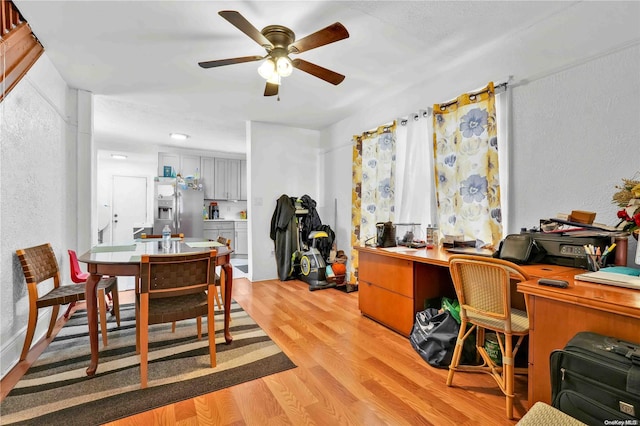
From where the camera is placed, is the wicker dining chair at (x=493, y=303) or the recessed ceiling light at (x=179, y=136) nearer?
the wicker dining chair at (x=493, y=303)

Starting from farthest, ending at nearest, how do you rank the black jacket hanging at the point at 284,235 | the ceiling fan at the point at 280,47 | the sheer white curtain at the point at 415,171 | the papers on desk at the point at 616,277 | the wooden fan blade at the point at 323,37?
the black jacket hanging at the point at 284,235 → the sheer white curtain at the point at 415,171 → the ceiling fan at the point at 280,47 → the wooden fan blade at the point at 323,37 → the papers on desk at the point at 616,277

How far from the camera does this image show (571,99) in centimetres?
201

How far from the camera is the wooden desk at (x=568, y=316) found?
1.08m

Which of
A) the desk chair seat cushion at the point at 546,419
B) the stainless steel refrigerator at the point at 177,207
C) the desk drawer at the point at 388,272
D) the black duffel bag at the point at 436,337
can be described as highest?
the stainless steel refrigerator at the point at 177,207

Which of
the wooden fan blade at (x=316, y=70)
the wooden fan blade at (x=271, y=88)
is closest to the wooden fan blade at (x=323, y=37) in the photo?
the wooden fan blade at (x=316, y=70)

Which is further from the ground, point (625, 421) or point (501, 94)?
point (501, 94)

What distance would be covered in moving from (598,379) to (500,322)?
60 centimetres

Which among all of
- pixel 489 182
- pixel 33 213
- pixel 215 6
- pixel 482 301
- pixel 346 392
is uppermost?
pixel 215 6

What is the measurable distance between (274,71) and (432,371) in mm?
2482

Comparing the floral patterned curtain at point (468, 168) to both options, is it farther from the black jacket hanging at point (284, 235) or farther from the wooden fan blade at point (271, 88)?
the black jacket hanging at point (284, 235)

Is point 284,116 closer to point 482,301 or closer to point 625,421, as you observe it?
point 482,301

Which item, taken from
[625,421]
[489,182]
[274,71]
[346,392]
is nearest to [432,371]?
[346,392]

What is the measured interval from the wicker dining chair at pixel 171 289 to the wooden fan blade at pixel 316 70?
1.59m

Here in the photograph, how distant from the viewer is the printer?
1604 mm
